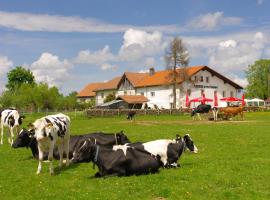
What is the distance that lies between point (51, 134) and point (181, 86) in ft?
223

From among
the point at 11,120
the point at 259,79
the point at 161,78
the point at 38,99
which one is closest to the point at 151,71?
the point at 161,78

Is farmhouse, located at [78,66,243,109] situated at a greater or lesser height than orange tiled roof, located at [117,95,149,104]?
greater

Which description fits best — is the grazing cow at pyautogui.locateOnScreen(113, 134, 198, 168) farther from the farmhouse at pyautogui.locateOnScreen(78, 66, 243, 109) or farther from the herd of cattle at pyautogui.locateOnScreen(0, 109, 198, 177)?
the farmhouse at pyautogui.locateOnScreen(78, 66, 243, 109)

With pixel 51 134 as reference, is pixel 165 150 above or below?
below

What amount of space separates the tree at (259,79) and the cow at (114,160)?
110785 mm

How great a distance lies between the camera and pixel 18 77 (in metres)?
123

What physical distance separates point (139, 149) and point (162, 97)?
240 feet

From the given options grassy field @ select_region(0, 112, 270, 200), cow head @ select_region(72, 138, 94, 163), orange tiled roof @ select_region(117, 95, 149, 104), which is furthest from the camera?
orange tiled roof @ select_region(117, 95, 149, 104)

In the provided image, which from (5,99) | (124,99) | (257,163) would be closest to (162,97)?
(124,99)

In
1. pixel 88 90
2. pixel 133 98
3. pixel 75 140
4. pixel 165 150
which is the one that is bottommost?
pixel 165 150

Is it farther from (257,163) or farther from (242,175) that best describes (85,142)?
(257,163)

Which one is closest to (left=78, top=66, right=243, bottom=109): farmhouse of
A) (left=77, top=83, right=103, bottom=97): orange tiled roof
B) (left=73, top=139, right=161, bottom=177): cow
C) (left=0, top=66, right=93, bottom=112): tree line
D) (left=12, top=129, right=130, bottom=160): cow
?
(left=0, top=66, right=93, bottom=112): tree line

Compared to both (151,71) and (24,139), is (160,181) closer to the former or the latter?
(24,139)

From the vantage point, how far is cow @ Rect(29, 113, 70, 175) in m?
12.5
